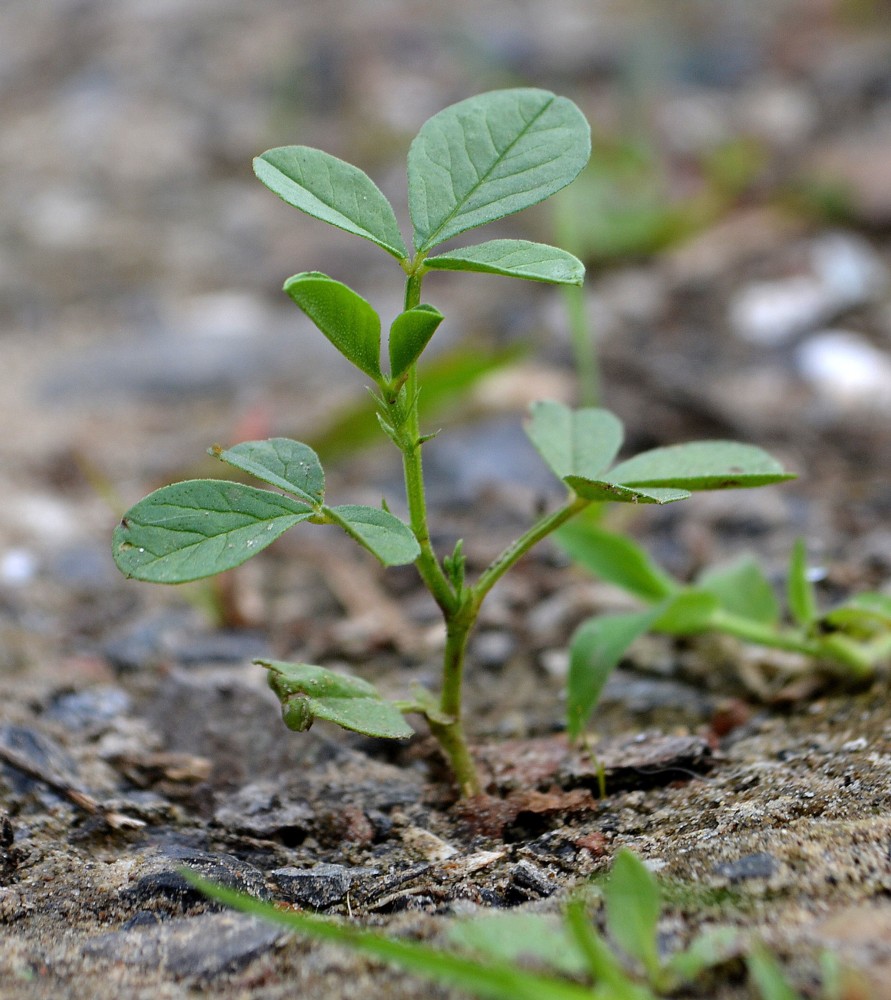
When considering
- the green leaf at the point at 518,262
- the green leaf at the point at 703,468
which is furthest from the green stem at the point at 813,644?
the green leaf at the point at 518,262

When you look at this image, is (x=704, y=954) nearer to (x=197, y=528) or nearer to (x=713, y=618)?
(x=197, y=528)

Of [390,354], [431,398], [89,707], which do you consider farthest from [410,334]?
[431,398]

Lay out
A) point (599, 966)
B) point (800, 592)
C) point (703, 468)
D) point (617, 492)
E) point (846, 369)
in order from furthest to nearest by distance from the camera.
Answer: point (846, 369) → point (800, 592) → point (703, 468) → point (617, 492) → point (599, 966)

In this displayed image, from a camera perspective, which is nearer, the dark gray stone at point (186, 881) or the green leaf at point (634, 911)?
the green leaf at point (634, 911)

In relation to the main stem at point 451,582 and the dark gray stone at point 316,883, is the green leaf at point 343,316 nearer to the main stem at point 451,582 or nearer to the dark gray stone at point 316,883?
the main stem at point 451,582

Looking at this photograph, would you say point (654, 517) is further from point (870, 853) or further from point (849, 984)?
Result: point (849, 984)

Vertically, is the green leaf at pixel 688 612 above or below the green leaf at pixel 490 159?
below

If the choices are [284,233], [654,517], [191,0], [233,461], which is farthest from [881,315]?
[191,0]
